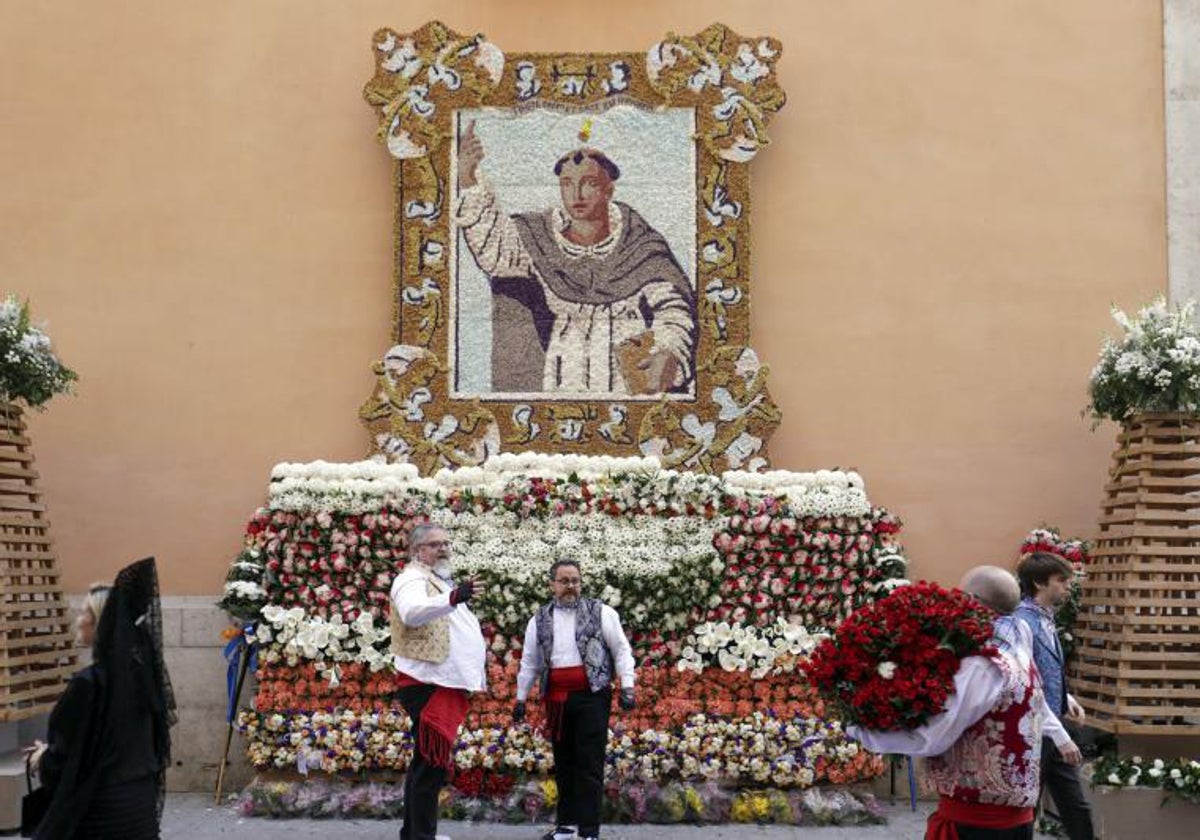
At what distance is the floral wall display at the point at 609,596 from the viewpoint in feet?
30.0

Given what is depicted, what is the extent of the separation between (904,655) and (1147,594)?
14.7ft

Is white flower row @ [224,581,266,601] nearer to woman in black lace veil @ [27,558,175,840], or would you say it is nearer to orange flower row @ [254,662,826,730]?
orange flower row @ [254,662,826,730]

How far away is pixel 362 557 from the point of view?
9.57 m

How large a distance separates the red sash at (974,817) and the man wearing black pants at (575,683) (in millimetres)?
2871

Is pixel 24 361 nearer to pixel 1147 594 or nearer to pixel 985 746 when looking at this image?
pixel 985 746

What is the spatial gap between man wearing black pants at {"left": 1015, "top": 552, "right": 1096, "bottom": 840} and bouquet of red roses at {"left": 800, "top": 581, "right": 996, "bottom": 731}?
1.70 meters

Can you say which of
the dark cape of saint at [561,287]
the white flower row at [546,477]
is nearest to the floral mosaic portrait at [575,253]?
the dark cape of saint at [561,287]

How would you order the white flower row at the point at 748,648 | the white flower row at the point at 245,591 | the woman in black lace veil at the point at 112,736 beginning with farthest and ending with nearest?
the white flower row at the point at 245,591, the white flower row at the point at 748,648, the woman in black lace veil at the point at 112,736

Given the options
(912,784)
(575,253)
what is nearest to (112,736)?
(575,253)

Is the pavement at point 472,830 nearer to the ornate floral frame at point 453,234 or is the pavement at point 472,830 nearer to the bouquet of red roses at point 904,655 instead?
the ornate floral frame at point 453,234

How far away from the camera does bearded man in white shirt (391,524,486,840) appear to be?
7082 millimetres

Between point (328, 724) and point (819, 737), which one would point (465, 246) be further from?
point (819, 737)

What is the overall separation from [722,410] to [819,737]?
240 cm

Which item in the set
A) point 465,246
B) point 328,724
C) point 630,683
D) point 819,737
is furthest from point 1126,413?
point 328,724
